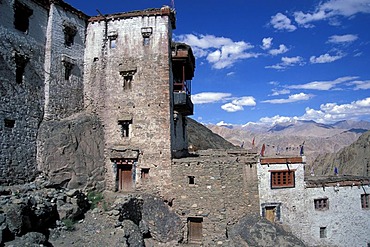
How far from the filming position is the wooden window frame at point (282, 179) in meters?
19.7

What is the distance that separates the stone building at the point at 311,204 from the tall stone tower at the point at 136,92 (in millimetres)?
6912

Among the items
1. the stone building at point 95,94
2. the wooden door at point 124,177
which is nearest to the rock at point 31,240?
the stone building at point 95,94

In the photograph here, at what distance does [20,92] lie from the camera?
17703 mm

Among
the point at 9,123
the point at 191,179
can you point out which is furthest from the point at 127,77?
the point at 191,179

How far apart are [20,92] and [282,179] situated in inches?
688

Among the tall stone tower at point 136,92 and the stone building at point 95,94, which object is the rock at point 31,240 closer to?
the stone building at point 95,94

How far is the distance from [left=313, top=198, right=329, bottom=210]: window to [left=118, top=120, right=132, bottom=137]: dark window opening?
13.8 m

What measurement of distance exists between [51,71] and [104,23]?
543cm

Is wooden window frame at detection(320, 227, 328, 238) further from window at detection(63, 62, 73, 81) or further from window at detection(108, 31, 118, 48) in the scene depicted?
window at detection(63, 62, 73, 81)

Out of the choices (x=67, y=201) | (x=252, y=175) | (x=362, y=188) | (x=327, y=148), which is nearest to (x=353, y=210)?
(x=362, y=188)

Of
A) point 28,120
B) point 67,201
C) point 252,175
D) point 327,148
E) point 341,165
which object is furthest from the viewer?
point 327,148

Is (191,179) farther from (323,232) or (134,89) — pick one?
(323,232)

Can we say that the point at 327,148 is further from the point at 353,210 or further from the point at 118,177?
the point at 118,177

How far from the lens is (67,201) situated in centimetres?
1684
